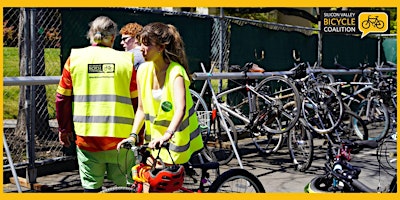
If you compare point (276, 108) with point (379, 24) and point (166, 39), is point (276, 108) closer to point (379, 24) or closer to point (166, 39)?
point (166, 39)

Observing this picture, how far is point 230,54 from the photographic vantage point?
10633mm

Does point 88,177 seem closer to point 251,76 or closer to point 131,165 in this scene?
point 131,165

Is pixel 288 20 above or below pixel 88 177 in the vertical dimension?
above

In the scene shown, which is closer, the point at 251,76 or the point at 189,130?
the point at 189,130

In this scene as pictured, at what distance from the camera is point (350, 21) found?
14203 millimetres

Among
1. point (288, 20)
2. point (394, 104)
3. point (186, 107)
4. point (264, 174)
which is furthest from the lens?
point (288, 20)

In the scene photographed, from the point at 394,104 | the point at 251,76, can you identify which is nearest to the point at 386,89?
the point at 394,104

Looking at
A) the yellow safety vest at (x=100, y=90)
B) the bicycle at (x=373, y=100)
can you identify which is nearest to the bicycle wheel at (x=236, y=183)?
the yellow safety vest at (x=100, y=90)

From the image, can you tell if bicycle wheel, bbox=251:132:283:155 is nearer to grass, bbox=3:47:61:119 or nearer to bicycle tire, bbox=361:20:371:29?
grass, bbox=3:47:61:119

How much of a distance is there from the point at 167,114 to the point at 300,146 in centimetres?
445

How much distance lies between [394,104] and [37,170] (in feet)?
24.4

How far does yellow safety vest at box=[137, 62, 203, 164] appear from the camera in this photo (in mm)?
4430

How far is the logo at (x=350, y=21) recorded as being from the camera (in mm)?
13922

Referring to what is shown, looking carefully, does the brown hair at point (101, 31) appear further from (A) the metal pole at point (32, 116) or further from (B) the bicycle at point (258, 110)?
(B) the bicycle at point (258, 110)
